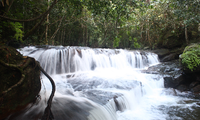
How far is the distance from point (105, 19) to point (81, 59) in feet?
16.0

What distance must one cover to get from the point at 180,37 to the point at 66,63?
493 inches

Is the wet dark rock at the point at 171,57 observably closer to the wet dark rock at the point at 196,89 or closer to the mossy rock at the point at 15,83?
the wet dark rock at the point at 196,89

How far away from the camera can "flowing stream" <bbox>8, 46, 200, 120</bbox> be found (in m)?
3.31

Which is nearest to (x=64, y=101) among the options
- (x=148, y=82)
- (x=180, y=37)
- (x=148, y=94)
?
(x=148, y=94)

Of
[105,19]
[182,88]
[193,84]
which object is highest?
[105,19]

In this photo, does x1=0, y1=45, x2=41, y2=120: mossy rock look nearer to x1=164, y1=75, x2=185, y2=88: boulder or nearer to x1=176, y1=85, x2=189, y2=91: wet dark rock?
x1=164, y1=75, x2=185, y2=88: boulder

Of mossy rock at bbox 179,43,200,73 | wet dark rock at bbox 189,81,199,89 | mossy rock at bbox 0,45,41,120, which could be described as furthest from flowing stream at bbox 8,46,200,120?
mossy rock at bbox 179,43,200,73

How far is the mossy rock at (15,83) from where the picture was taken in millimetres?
2557

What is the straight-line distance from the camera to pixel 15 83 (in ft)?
9.25

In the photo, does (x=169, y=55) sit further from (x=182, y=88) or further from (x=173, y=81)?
(x=182, y=88)

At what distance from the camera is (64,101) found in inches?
151

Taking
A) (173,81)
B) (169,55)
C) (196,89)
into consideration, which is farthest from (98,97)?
(169,55)

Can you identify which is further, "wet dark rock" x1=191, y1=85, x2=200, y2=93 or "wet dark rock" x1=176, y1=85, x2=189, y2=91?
"wet dark rock" x1=176, y1=85, x2=189, y2=91

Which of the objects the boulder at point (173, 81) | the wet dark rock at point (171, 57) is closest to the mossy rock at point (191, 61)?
the boulder at point (173, 81)
